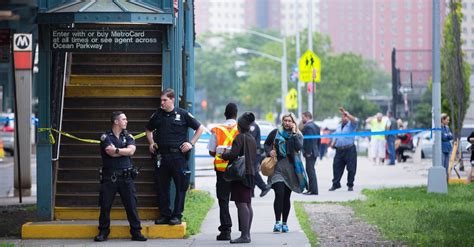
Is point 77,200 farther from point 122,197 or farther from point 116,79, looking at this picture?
point 116,79

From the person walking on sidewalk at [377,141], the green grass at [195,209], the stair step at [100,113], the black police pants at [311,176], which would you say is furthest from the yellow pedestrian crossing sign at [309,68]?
the stair step at [100,113]

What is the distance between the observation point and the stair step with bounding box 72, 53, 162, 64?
19141 millimetres

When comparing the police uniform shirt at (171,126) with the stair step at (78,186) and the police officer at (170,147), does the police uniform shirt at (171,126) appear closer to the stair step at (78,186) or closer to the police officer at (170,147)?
the police officer at (170,147)

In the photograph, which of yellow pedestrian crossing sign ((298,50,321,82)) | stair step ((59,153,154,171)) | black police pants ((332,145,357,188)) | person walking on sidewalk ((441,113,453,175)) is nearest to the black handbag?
stair step ((59,153,154,171))

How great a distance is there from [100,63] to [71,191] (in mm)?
2947

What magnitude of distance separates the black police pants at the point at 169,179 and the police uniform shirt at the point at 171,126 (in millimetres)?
180

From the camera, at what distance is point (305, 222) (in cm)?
1772

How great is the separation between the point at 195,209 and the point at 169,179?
4.06 metres

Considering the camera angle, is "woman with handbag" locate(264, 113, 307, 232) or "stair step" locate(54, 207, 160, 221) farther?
"stair step" locate(54, 207, 160, 221)

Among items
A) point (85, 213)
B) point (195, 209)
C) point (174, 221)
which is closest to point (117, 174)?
point (174, 221)

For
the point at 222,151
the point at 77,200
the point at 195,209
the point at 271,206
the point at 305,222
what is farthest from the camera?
the point at 271,206

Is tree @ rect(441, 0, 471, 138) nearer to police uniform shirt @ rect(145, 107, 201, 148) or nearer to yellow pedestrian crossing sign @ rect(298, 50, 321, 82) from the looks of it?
yellow pedestrian crossing sign @ rect(298, 50, 321, 82)

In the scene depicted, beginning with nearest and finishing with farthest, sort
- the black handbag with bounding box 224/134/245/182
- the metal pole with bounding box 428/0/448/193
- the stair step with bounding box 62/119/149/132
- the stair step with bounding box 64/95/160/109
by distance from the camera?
the black handbag with bounding box 224/134/245/182
the stair step with bounding box 62/119/149/132
the stair step with bounding box 64/95/160/109
the metal pole with bounding box 428/0/448/193

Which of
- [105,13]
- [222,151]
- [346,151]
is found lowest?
[346,151]
